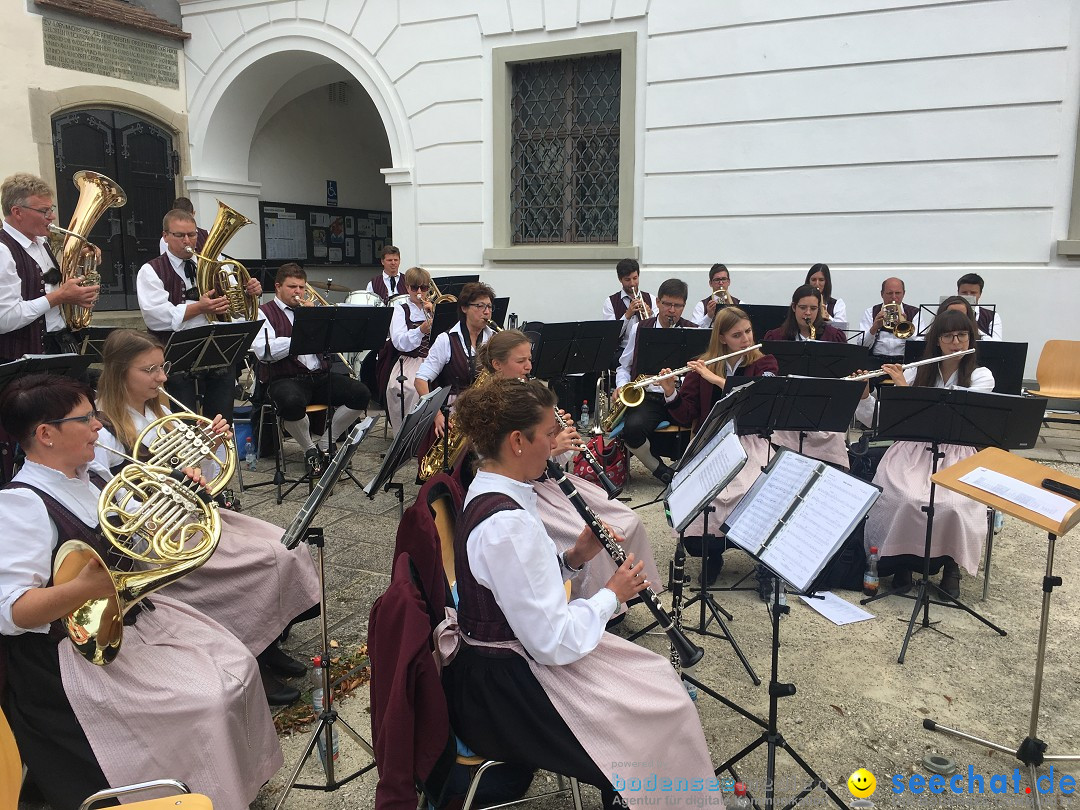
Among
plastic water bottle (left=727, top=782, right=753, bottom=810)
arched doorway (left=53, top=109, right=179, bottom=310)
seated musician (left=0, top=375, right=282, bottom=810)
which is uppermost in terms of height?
arched doorway (left=53, top=109, right=179, bottom=310)

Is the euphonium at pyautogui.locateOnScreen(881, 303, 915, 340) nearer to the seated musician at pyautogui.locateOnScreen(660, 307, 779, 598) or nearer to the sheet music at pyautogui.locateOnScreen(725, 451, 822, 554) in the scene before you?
the seated musician at pyautogui.locateOnScreen(660, 307, 779, 598)

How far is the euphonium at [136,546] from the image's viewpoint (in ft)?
7.16

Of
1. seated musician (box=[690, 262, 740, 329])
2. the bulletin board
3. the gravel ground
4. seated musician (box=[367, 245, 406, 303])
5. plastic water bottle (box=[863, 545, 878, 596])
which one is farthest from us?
the bulletin board

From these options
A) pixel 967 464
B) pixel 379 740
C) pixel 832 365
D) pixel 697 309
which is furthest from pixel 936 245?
pixel 379 740

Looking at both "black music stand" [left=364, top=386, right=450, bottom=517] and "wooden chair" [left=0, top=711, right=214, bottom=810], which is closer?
"wooden chair" [left=0, top=711, right=214, bottom=810]

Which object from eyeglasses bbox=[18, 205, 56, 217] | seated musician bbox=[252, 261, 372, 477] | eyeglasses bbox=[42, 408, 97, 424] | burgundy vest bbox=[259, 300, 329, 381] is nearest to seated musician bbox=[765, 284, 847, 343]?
seated musician bbox=[252, 261, 372, 477]

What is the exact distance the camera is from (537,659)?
89.0 inches

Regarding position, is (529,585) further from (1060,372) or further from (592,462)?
(1060,372)

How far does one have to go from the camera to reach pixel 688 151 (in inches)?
364

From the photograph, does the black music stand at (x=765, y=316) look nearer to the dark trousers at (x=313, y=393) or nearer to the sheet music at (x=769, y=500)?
the dark trousers at (x=313, y=393)

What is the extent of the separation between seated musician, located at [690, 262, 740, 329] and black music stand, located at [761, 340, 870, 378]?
243 centimetres

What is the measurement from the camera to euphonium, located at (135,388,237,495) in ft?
10.0

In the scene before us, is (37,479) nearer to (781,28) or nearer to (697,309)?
(697,309)

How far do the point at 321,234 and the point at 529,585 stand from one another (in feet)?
43.0
